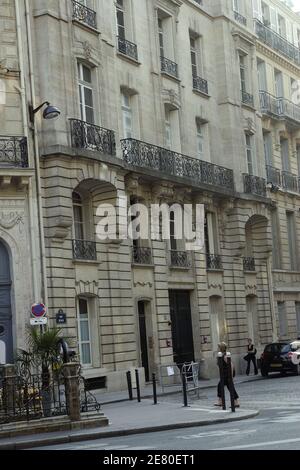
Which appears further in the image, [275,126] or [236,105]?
[275,126]

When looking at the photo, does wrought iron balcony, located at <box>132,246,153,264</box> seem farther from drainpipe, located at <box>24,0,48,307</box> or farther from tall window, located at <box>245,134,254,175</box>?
tall window, located at <box>245,134,254,175</box>

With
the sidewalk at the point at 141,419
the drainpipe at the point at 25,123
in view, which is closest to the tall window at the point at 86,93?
the drainpipe at the point at 25,123

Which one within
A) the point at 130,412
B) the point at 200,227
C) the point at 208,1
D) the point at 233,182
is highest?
the point at 208,1

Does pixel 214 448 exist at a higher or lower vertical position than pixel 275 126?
lower

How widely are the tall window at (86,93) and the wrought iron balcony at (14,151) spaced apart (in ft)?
10.2

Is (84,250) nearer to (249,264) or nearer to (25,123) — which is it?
(25,123)

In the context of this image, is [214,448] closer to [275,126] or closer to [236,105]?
[236,105]

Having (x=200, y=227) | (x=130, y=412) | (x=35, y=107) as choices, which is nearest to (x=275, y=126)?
(x=200, y=227)

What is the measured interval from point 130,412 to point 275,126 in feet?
81.3

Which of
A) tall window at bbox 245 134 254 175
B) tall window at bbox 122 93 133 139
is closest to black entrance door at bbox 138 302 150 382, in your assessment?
tall window at bbox 122 93 133 139

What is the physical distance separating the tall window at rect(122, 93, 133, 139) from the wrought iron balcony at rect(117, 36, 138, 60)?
4.57ft

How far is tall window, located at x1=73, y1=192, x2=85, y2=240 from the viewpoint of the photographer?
25458 millimetres

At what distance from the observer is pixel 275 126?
4081cm
